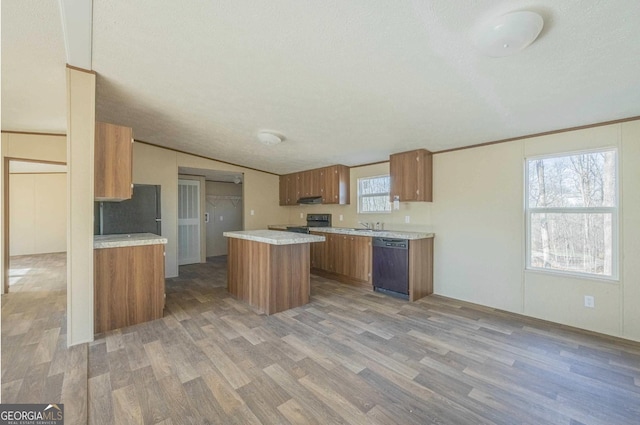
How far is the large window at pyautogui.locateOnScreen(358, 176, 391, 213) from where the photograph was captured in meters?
4.86

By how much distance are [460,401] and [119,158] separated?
368cm

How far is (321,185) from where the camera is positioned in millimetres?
5645

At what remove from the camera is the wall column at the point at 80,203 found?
243 centimetres

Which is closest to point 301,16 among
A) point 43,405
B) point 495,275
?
point 43,405

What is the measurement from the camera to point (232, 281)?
4.04m

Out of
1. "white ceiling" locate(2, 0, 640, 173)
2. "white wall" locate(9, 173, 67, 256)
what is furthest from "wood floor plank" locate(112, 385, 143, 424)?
"white wall" locate(9, 173, 67, 256)

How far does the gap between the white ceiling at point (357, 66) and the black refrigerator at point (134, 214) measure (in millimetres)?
1439

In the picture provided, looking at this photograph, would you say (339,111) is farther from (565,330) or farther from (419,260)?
(565,330)

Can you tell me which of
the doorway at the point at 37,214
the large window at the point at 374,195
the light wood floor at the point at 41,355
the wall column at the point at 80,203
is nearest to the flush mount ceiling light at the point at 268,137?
the wall column at the point at 80,203

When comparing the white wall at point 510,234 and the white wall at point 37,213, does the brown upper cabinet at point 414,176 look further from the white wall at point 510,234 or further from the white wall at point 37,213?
the white wall at point 37,213

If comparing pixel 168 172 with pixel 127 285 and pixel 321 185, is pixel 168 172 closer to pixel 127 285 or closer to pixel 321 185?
pixel 127 285

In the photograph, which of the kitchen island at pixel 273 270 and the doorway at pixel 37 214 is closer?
the kitchen island at pixel 273 270

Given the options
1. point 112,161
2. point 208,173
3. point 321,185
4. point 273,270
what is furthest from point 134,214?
point 321,185

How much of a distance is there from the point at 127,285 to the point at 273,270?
1.59 metres
